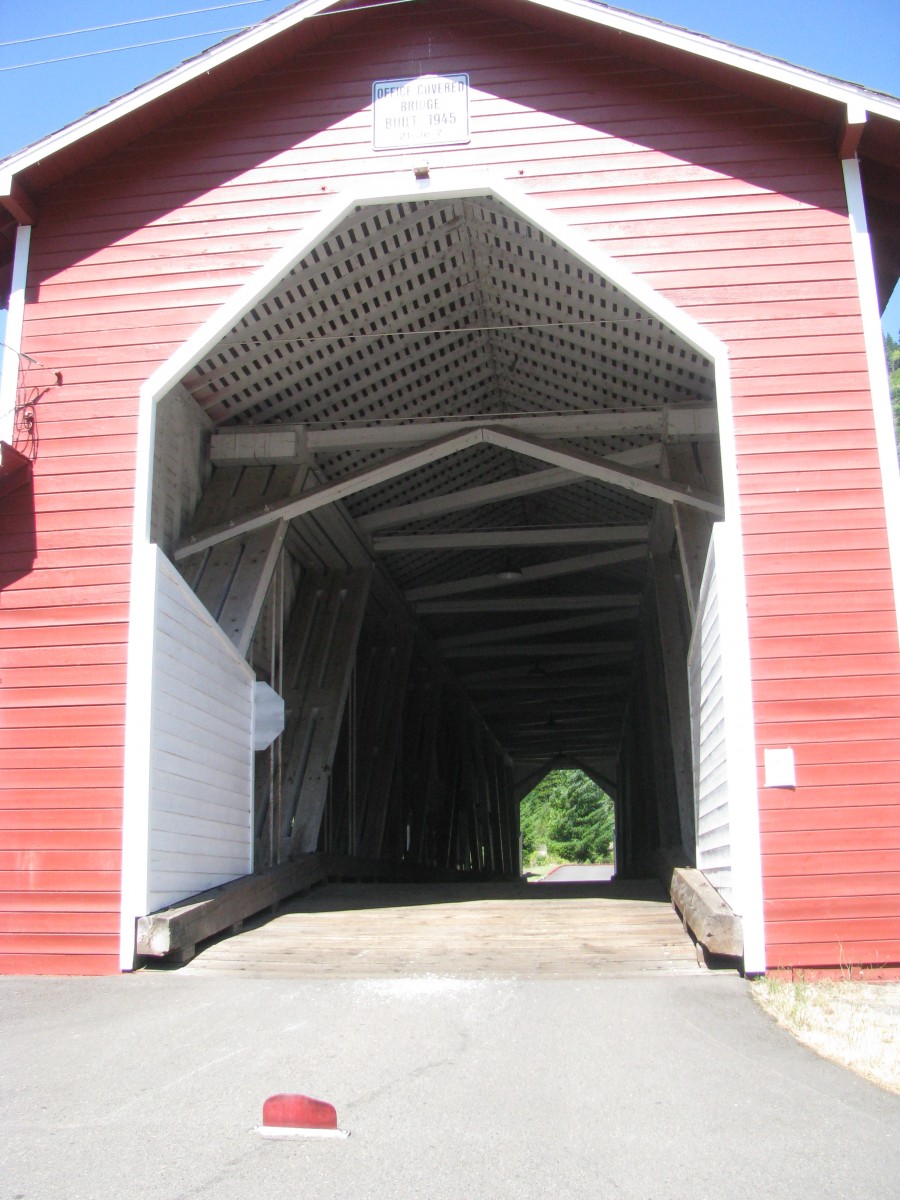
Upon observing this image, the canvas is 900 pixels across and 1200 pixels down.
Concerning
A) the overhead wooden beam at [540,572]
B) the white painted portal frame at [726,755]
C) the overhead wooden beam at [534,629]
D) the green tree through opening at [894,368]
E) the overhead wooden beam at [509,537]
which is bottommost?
the white painted portal frame at [726,755]

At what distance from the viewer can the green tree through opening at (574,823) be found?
46938 mm

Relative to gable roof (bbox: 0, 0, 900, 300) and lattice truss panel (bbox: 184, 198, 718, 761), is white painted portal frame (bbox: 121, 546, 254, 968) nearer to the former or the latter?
lattice truss panel (bbox: 184, 198, 718, 761)

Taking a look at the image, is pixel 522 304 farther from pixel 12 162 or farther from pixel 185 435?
pixel 12 162

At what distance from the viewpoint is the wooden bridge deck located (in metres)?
5.39

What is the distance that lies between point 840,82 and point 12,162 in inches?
191

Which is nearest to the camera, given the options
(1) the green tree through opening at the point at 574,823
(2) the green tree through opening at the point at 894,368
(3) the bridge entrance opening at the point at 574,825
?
(2) the green tree through opening at the point at 894,368

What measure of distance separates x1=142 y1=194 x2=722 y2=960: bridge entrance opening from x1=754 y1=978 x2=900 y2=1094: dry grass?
8.37 ft

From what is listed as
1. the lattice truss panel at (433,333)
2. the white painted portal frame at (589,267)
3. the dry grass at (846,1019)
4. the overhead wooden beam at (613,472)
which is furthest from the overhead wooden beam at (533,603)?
the dry grass at (846,1019)

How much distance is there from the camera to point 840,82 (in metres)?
6.01

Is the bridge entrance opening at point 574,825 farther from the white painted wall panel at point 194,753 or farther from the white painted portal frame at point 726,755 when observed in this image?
the white painted portal frame at point 726,755

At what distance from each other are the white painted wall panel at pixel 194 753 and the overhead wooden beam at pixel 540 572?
15.5ft

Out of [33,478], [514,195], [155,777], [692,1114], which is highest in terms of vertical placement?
[514,195]

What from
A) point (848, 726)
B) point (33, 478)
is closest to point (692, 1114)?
point (848, 726)

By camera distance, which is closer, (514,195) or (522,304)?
(514,195)
